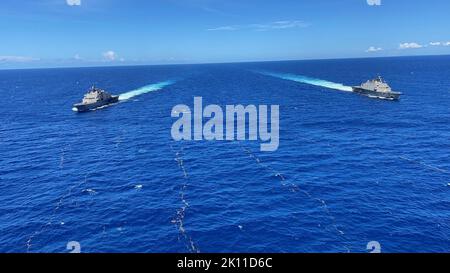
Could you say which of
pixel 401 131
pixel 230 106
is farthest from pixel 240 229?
pixel 230 106

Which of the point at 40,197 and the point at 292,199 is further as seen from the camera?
the point at 40,197

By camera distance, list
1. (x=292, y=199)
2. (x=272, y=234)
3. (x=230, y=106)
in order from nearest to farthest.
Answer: (x=272, y=234)
(x=292, y=199)
(x=230, y=106)
